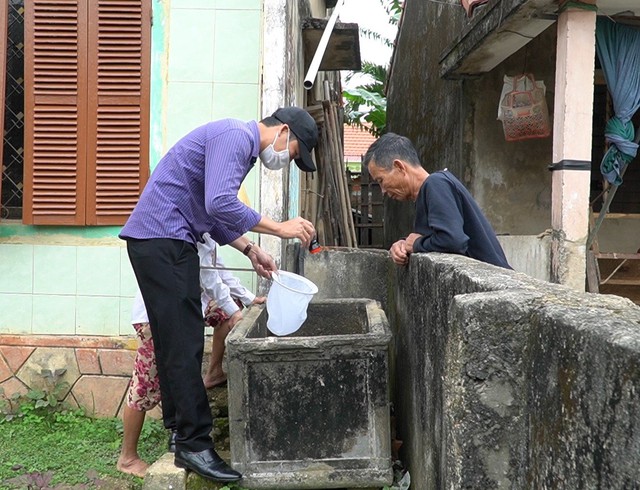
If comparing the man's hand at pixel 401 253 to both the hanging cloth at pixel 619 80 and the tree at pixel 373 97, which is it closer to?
the hanging cloth at pixel 619 80

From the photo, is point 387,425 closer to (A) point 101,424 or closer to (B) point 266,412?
(B) point 266,412

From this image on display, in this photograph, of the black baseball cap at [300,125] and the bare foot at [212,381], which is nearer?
the black baseball cap at [300,125]

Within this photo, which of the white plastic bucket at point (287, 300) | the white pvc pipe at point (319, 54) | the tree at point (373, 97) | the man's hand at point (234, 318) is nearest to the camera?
the white plastic bucket at point (287, 300)

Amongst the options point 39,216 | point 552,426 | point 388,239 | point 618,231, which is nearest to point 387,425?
point 552,426

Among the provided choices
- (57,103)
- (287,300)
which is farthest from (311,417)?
(57,103)

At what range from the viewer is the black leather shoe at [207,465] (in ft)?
8.84

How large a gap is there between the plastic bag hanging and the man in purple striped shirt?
386cm

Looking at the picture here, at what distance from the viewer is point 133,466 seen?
3309mm

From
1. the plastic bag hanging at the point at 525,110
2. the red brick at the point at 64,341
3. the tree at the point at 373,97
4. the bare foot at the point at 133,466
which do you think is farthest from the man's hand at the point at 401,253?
the tree at the point at 373,97

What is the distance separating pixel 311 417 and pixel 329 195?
4638mm

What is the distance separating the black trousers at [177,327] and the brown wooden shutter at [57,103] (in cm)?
173

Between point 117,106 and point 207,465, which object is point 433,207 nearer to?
point 207,465

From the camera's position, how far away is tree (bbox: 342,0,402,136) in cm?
1461

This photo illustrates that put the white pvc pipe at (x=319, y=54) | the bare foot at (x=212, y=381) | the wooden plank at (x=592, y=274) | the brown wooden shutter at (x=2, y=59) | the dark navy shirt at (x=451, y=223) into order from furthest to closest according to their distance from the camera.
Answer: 1. the wooden plank at (x=592, y=274)
2. the white pvc pipe at (x=319, y=54)
3. the brown wooden shutter at (x=2, y=59)
4. the bare foot at (x=212, y=381)
5. the dark navy shirt at (x=451, y=223)
